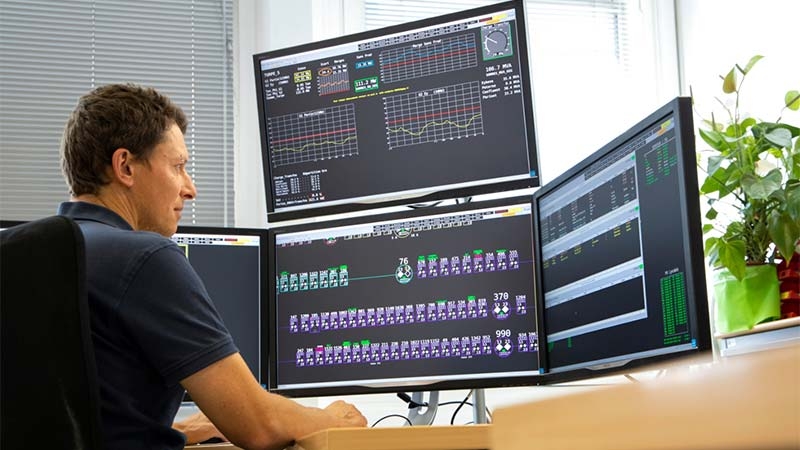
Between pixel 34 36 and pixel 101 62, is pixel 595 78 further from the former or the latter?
pixel 34 36

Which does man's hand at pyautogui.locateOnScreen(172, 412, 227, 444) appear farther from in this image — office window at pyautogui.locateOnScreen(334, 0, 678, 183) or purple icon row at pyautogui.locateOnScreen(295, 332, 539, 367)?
office window at pyautogui.locateOnScreen(334, 0, 678, 183)

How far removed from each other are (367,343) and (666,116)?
2.96 ft

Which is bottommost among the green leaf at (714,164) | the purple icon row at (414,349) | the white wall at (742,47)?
the purple icon row at (414,349)

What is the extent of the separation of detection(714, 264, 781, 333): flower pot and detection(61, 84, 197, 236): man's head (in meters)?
1.45

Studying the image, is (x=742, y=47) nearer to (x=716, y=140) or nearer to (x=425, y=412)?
(x=716, y=140)

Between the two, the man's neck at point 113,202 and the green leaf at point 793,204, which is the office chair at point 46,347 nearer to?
the man's neck at point 113,202

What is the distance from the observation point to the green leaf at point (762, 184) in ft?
7.84

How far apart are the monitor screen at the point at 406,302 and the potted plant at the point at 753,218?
76 centimetres

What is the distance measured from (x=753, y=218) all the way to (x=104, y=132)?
5.46ft

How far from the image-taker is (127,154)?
67.4 inches

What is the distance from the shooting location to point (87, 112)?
1.72 meters

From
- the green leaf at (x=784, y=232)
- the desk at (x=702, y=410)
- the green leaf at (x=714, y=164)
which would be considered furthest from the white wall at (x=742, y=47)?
the desk at (x=702, y=410)

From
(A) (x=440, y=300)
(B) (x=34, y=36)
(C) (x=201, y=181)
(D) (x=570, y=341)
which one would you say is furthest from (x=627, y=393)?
(B) (x=34, y=36)

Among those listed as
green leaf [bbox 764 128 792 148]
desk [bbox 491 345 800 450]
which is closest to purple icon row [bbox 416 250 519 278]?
green leaf [bbox 764 128 792 148]
